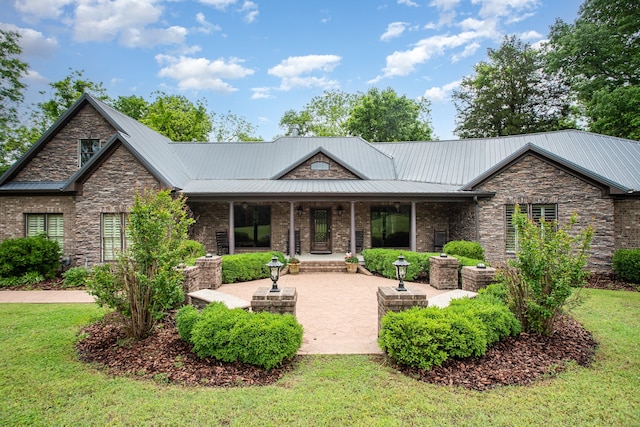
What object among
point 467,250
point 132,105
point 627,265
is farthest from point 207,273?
point 132,105

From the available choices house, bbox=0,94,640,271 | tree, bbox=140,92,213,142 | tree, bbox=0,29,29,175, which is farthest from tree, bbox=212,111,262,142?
house, bbox=0,94,640,271

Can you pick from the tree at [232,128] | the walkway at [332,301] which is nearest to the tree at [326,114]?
the tree at [232,128]

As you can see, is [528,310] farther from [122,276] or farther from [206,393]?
[122,276]

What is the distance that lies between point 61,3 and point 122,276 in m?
13.7

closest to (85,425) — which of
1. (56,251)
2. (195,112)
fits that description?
(56,251)

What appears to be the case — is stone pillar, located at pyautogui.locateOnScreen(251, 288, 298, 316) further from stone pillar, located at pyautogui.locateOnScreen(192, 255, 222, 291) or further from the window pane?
the window pane

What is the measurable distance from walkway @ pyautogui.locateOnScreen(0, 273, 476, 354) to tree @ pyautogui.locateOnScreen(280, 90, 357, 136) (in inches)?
1049

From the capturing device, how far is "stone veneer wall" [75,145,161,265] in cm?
1196

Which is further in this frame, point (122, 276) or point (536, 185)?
point (536, 185)

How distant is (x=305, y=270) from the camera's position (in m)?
12.3

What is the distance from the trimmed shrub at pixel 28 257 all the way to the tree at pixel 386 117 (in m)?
24.0

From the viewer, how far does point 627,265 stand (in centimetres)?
1047

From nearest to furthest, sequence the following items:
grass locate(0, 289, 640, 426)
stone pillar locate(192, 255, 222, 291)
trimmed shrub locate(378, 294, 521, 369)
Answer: grass locate(0, 289, 640, 426) → trimmed shrub locate(378, 294, 521, 369) → stone pillar locate(192, 255, 222, 291)

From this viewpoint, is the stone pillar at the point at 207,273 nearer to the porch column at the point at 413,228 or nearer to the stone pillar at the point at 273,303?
the stone pillar at the point at 273,303
